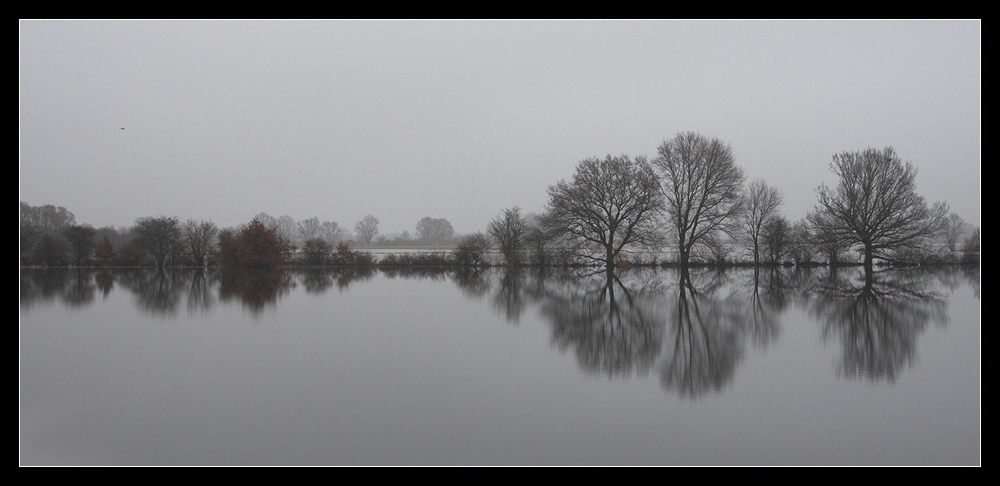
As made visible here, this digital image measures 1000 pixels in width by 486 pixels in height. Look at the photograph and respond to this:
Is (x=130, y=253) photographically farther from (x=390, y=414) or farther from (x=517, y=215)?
(x=390, y=414)

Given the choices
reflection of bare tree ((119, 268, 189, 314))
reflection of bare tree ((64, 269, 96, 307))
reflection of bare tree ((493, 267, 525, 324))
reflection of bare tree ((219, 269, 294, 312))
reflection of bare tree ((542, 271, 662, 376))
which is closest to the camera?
reflection of bare tree ((542, 271, 662, 376))

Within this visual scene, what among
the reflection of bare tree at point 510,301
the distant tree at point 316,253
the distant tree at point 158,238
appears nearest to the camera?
the reflection of bare tree at point 510,301

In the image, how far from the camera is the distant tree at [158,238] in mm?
31891

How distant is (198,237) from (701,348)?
32.6m

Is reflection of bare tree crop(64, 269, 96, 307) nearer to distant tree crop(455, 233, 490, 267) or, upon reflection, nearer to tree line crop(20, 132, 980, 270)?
tree line crop(20, 132, 980, 270)

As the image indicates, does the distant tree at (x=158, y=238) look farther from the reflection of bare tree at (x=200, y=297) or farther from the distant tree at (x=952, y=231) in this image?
the distant tree at (x=952, y=231)

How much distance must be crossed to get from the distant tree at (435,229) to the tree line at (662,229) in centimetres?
4726

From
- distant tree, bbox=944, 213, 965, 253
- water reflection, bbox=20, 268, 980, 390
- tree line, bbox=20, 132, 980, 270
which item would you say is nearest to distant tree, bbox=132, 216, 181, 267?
tree line, bbox=20, 132, 980, 270

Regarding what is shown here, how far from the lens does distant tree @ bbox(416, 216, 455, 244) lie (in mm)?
80688

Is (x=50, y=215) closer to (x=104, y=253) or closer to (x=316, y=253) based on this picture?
(x=104, y=253)

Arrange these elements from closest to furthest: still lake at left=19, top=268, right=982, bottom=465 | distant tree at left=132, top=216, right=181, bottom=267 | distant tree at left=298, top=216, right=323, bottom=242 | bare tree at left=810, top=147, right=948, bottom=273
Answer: still lake at left=19, top=268, right=982, bottom=465
bare tree at left=810, top=147, right=948, bottom=273
distant tree at left=132, top=216, right=181, bottom=267
distant tree at left=298, top=216, right=323, bottom=242

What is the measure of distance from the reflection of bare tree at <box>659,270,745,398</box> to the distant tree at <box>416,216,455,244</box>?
227ft

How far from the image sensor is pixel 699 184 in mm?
27266

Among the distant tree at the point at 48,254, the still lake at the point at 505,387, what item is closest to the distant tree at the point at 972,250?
the still lake at the point at 505,387
